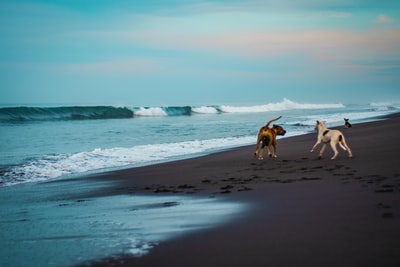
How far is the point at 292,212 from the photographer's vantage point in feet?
17.9

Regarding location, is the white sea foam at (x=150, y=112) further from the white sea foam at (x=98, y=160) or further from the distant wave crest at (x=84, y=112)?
the white sea foam at (x=98, y=160)

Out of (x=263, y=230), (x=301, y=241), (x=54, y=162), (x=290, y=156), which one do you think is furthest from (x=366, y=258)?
(x=54, y=162)

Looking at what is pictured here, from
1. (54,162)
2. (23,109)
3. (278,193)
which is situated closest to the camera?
(278,193)

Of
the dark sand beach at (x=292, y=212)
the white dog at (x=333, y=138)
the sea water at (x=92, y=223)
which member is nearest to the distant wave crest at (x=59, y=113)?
the dark sand beach at (x=292, y=212)

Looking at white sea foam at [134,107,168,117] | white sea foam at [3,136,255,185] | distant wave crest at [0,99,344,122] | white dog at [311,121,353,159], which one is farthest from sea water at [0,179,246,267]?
white sea foam at [134,107,168,117]

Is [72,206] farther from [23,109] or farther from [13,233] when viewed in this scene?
[23,109]

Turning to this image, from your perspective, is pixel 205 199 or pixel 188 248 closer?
pixel 188 248

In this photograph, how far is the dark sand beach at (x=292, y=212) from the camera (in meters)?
3.89

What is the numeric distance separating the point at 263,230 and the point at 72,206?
346cm

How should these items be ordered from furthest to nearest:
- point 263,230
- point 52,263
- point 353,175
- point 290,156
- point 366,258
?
point 290,156 < point 353,175 < point 263,230 < point 52,263 < point 366,258

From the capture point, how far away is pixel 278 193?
686cm

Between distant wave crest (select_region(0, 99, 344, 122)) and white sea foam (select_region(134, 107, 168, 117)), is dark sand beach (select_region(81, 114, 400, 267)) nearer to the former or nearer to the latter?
distant wave crest (select_region(0, 99, 344, 122))

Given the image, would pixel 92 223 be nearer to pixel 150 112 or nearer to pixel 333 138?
pixel 333 138

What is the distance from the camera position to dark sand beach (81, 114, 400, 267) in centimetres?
389
